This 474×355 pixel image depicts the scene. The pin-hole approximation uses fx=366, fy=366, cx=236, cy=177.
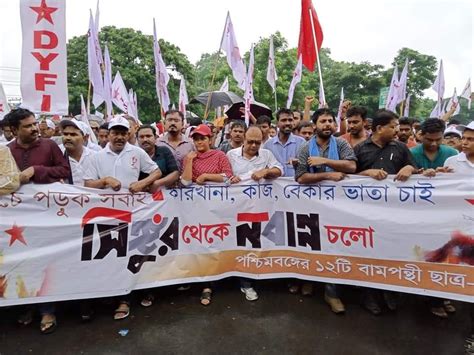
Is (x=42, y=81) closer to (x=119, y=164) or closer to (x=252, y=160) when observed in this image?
(x=119, y=164)

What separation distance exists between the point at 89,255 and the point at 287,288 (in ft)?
6.69

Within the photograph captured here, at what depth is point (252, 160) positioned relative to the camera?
3.92 metres

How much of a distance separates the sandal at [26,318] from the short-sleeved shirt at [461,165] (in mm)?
4104

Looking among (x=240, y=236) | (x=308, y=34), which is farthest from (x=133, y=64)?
(x=240, y=236)

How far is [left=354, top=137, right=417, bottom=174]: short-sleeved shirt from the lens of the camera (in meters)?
3.54

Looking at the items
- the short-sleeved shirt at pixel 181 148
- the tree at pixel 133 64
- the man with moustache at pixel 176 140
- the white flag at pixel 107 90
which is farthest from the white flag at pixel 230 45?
the tree at pixel 133 64

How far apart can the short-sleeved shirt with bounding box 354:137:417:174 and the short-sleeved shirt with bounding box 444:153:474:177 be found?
12.3 inches

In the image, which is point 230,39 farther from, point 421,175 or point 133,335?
point 133,335

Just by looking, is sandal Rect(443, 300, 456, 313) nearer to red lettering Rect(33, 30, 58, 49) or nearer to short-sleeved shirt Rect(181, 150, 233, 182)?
short-sleeved shirt Rect(181, 150, 233, 182)

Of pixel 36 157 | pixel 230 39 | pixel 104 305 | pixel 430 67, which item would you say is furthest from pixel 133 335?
pixel 430 67

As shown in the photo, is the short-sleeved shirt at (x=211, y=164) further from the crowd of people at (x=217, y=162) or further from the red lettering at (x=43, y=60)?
the red lettering at (x=43, y=60)

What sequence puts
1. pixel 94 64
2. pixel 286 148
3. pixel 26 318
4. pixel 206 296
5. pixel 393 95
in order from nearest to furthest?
pixel 26 318 → pixel 206 296 → pixel 286 148 → pixel 94 64 → pixel 393 95

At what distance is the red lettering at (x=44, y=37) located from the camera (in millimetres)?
3994

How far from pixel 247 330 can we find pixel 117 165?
77.3 inches
